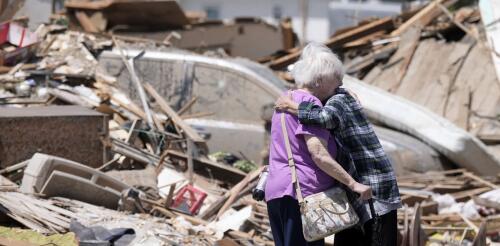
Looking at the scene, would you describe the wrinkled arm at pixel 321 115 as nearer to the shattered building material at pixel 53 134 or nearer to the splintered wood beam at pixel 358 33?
the shattered building material at pixel 53 134

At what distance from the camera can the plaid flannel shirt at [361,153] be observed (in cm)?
435

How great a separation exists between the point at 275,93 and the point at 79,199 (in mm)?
3655

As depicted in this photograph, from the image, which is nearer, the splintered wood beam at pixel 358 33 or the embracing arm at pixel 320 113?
the embracing arm at pixel 320 113

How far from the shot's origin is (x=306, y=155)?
429cm

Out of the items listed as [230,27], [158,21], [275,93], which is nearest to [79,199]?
[275,93]

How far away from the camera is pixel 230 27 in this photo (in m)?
17.4

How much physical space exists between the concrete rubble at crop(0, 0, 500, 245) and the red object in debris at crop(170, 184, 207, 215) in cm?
2

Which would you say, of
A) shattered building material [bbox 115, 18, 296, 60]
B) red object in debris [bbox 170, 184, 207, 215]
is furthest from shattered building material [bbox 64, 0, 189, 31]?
red object in debris [bbox 170, 184, 207, 215]

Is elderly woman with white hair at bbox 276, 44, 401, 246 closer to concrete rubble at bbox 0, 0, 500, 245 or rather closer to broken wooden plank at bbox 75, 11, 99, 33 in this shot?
concrete rubble at bbox 0, 0, 500, 245

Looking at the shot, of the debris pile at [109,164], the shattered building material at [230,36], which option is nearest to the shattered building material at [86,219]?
the debris pile at [109,164]

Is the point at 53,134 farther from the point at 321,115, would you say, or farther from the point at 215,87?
the point at 321,115

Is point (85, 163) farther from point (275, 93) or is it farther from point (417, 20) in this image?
point (417, 20)

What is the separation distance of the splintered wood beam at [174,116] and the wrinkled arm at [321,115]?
5.12 meters

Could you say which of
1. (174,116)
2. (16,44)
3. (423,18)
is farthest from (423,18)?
(16,44)
